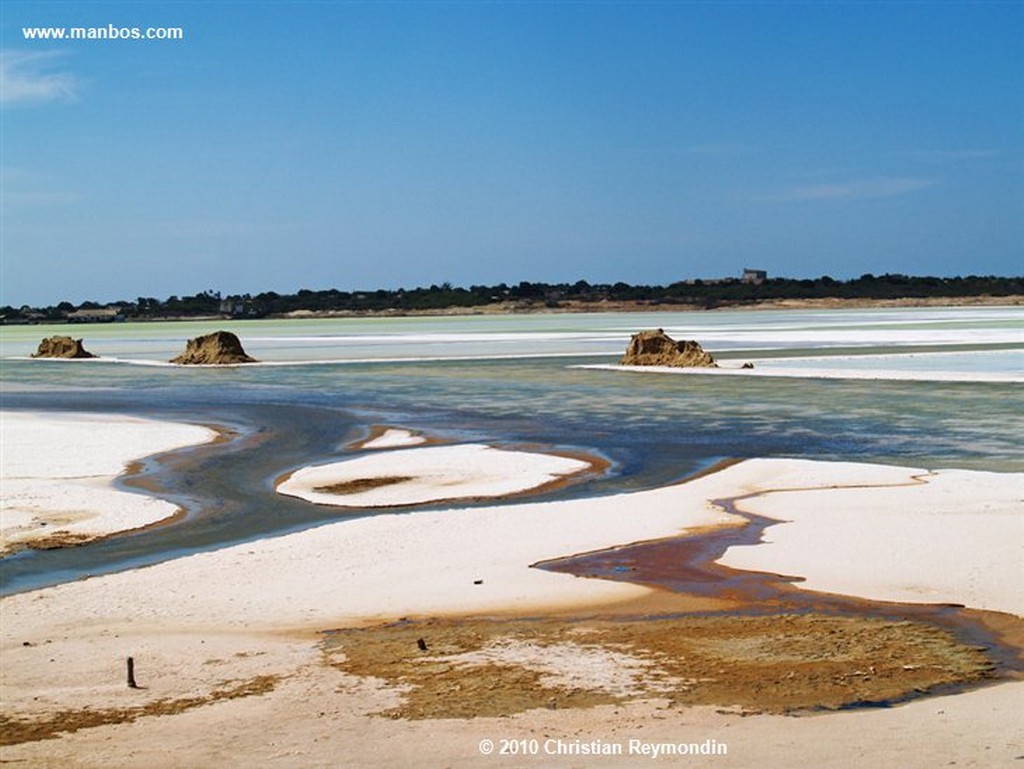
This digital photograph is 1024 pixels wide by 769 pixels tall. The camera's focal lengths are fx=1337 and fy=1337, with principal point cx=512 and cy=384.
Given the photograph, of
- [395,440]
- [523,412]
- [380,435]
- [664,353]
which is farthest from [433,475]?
[664,353]

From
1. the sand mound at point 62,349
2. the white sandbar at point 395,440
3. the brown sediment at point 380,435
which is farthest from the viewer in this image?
the sand mound at point 62,349

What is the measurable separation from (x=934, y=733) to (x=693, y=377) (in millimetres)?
30360

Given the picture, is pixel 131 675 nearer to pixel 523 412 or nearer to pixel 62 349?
pixel 523 412

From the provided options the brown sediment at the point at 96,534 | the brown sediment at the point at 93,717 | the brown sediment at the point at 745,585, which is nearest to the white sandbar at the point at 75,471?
the brown sediment at the point at 96,534

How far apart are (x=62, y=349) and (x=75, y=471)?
42.4 m

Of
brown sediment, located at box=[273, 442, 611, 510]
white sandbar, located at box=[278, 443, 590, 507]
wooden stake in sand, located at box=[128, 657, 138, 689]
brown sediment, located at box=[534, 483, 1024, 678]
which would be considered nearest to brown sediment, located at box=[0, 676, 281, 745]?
wooden stake in sand, located at box=[128, 657, 138, 689]

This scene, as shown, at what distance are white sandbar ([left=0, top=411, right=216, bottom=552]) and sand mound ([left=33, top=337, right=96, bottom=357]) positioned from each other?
30.7 m

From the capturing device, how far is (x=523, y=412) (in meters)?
27.0

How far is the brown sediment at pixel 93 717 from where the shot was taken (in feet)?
24.3

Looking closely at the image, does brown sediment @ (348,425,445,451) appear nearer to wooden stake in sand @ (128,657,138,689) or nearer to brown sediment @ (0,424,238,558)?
brown sediment @ (0,424,238,558)

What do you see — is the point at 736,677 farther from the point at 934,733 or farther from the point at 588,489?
the point at 588,489

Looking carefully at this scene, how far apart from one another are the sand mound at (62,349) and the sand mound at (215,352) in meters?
8.75

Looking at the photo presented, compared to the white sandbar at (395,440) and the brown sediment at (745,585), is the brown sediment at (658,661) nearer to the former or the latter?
the brown sediment at (745,585)

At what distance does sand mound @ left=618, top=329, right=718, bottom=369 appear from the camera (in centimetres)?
4091
